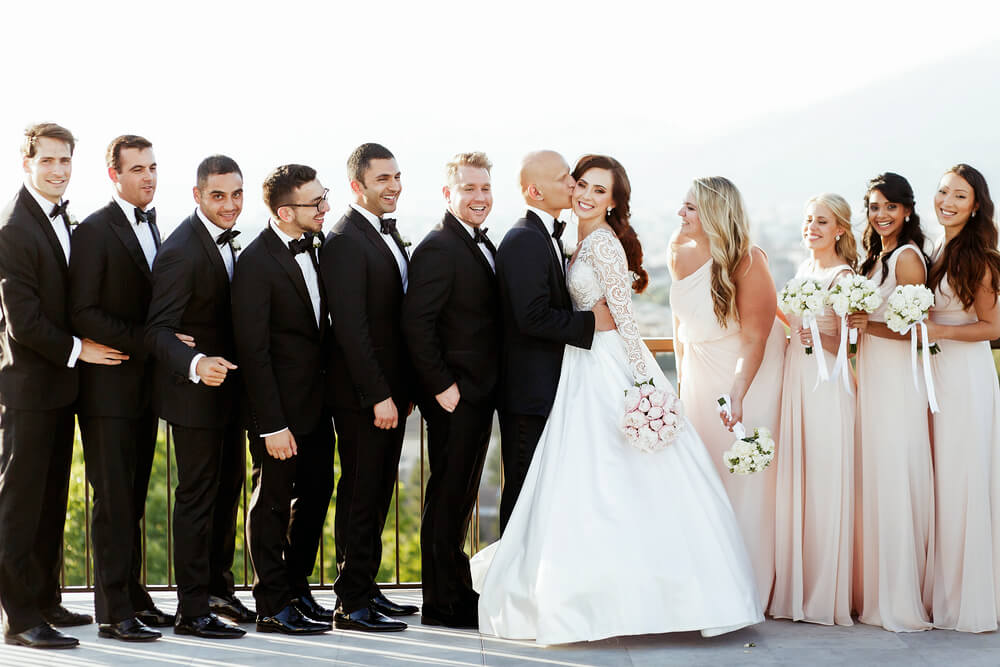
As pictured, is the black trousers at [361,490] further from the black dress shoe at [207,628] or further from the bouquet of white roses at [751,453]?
the bouquet of white roses at [751,453]

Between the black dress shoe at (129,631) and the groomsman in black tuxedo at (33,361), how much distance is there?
0.48 feet

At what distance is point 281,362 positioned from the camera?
15.4 feet

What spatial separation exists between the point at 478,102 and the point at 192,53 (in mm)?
29933

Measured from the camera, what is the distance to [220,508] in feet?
16.4

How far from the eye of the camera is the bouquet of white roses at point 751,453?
186 inches

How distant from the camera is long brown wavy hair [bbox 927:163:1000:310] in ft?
16.0

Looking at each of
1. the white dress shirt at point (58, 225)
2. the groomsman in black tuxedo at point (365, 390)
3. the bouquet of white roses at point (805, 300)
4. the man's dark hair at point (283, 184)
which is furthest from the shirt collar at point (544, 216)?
the white dress shirt at point (58, 225)

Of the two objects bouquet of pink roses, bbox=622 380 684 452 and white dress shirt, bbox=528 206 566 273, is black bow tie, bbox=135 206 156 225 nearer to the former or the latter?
white dress shirt, bbox=528 206 566 273

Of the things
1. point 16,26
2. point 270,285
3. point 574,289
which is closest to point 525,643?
point 574,289

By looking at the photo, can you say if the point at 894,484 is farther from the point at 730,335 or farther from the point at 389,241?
the point at 389,241

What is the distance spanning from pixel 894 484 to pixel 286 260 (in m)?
2.85

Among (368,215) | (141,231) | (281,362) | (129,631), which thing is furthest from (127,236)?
(129,631)

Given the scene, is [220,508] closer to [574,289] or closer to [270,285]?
[270,285]

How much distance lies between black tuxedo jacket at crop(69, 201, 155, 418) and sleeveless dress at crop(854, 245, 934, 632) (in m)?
3.20
